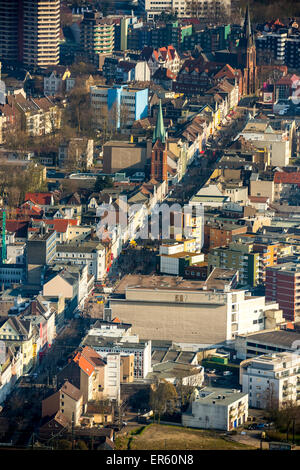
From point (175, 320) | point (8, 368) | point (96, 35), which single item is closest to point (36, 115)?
point (96, 35)

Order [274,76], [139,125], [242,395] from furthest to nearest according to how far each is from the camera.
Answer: [274,76]
[139,125]
[242,395]

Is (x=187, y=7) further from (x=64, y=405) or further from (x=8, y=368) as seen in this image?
(x=64, y=405)

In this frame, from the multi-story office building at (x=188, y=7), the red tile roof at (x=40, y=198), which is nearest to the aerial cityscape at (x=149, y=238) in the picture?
the red tile roof at (x=40, y=198)

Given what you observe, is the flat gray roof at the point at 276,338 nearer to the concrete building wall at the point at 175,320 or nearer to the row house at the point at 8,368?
the concrete building wall at the point at 175,320

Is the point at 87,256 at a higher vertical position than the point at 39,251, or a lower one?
lower

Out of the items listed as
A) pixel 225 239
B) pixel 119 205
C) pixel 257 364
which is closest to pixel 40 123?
pixel 119 205

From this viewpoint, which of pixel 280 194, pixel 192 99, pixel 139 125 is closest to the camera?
pixel 280 194
